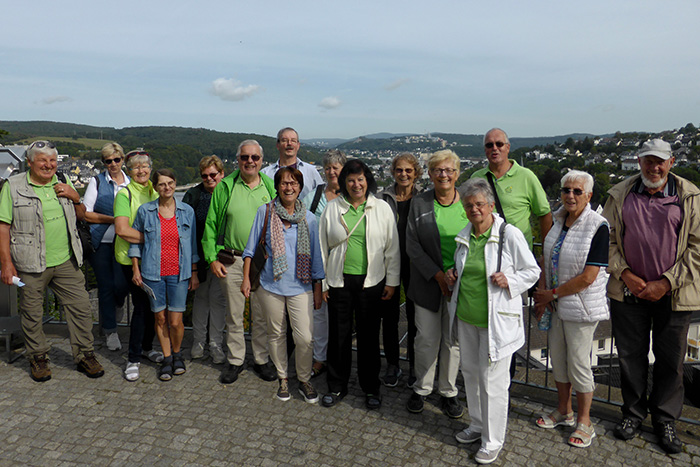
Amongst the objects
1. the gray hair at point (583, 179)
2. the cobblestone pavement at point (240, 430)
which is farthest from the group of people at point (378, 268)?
the cobblestone pavement at point (240, 430)

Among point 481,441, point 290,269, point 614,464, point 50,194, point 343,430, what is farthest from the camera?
point 50,194

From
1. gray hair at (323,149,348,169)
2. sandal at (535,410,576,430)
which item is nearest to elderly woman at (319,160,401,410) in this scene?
gray hair at (323,149,348,169)

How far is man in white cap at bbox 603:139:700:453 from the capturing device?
3.71 m

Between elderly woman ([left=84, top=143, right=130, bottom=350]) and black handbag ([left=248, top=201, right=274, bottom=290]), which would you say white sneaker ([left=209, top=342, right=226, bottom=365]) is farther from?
black handbag ([left=248, top=201, right=274, bottom=290])

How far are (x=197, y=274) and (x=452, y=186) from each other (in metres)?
2.67

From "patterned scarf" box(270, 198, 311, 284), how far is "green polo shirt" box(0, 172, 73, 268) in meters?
2.12

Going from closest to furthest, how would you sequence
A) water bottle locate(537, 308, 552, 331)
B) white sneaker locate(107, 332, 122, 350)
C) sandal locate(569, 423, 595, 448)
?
1. sandal locate(569, 423, 595, 448)
2. water bottle locate(537, 308, 552, 331)
3. white sneaker locate(107, 332, 122, 350)

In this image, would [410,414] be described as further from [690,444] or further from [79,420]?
[79,420]

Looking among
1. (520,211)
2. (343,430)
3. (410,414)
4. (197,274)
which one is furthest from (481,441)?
(197,274)

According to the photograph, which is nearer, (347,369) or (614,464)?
(614,464)

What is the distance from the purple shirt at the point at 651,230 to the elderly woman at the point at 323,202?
246 centimetres

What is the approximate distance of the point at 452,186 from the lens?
415 centimetres

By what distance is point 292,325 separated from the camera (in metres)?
4.68

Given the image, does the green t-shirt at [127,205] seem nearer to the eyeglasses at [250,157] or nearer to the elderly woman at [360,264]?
the eyeglasses at [250,157]
